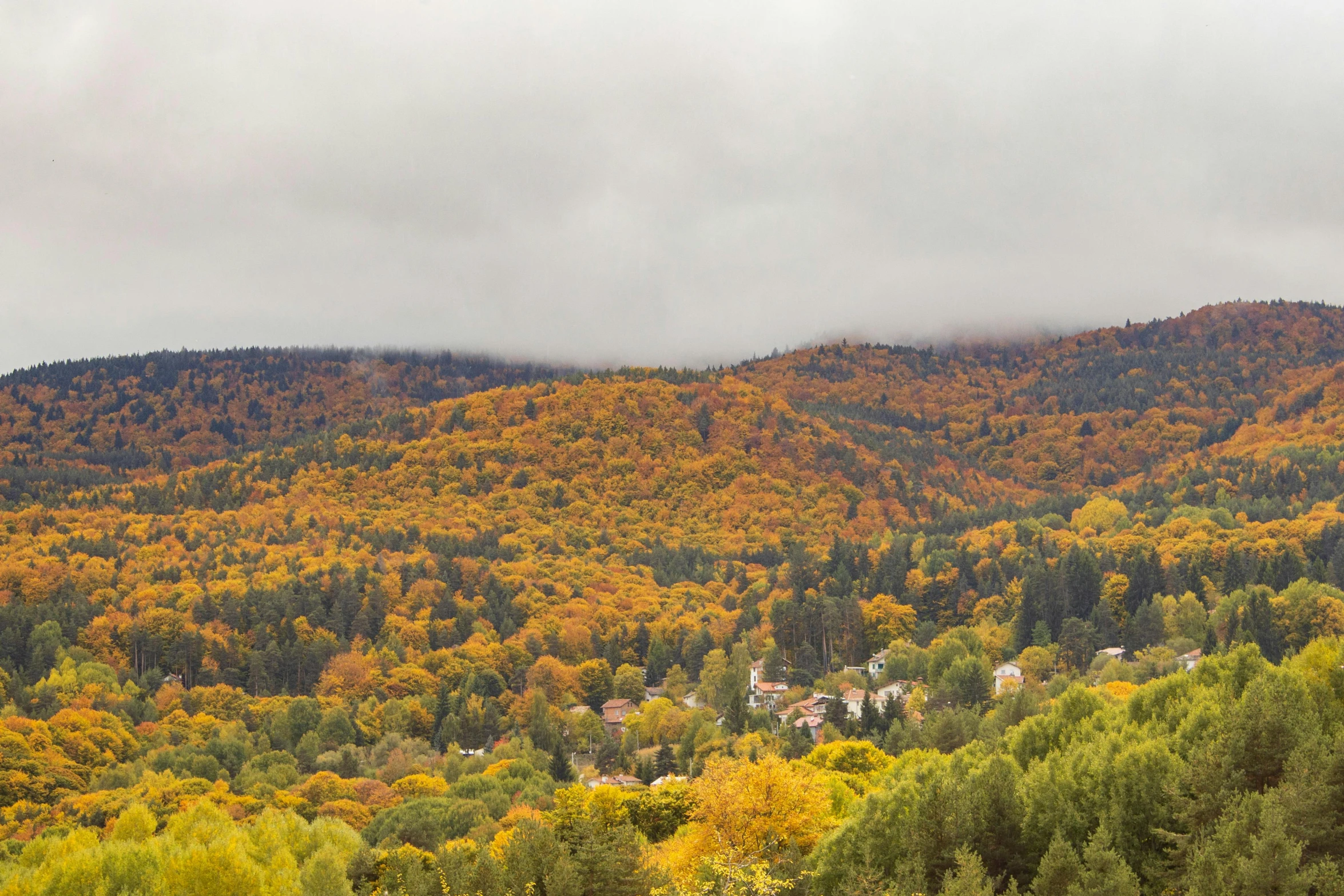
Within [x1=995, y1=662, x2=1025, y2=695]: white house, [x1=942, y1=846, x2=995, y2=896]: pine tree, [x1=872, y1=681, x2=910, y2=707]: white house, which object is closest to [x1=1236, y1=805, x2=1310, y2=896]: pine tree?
[x1=942, y1=846, x2=995, y2=896]: pine tree

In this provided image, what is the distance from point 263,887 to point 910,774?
2924cm

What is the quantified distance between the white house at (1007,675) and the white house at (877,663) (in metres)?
13.7

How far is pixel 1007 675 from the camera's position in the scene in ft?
366

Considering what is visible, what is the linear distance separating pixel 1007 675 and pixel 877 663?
2043cm

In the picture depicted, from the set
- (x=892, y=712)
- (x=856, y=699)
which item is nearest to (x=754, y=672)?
(x=856, y=699)

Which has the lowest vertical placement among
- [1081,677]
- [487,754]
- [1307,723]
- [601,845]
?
→ [487,754]

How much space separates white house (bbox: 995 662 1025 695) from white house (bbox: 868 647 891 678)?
1367 cm

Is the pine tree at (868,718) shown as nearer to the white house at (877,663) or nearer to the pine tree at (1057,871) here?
the white house at (877,663)

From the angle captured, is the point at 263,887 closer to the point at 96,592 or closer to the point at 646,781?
the point at 646,781

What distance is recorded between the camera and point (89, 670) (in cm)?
12594

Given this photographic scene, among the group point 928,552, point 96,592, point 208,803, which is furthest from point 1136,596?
point 96,592

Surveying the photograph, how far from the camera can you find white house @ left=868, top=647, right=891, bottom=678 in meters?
126

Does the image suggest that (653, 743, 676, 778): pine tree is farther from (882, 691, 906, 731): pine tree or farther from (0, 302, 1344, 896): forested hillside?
(882, 691, 906, 731): pine tree

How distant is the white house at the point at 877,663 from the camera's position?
412 feet
